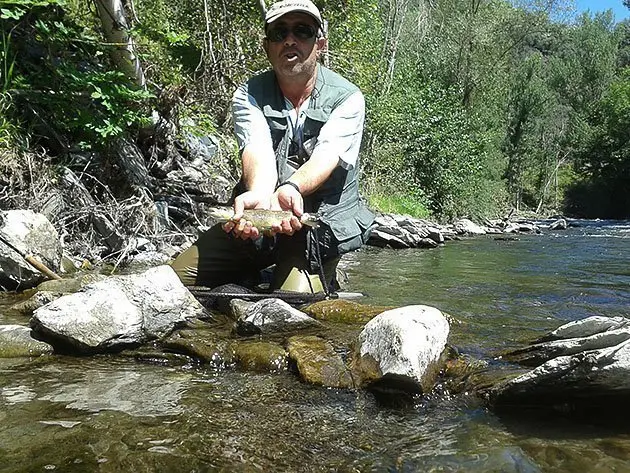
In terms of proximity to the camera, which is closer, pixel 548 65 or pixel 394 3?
pixel 394 3

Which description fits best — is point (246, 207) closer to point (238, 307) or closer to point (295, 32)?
point (238, 307)

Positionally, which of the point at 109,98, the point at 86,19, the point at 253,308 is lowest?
the point at 253,308

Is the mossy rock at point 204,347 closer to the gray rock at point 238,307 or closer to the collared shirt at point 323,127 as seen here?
the gray rock at point 238,307

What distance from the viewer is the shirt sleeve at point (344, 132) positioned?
3773 millimetres

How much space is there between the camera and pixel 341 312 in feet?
11.7

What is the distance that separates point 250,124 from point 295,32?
71 centimetres

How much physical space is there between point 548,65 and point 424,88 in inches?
1157

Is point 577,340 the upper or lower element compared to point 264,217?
lower

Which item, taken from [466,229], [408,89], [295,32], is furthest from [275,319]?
[408,89]

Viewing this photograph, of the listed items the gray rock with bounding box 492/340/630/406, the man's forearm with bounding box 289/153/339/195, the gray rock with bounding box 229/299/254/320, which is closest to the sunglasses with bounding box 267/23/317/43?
the man's forearm with bounding box 289/153/339/195

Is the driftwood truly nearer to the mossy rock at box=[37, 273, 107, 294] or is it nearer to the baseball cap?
the mossy rock at box=[37, 273, 107, 294]

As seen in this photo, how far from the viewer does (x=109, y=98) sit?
6.25m

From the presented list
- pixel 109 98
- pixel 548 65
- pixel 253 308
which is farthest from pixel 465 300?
pixel 548 65

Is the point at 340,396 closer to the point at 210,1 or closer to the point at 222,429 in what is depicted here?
the point at 222,429
